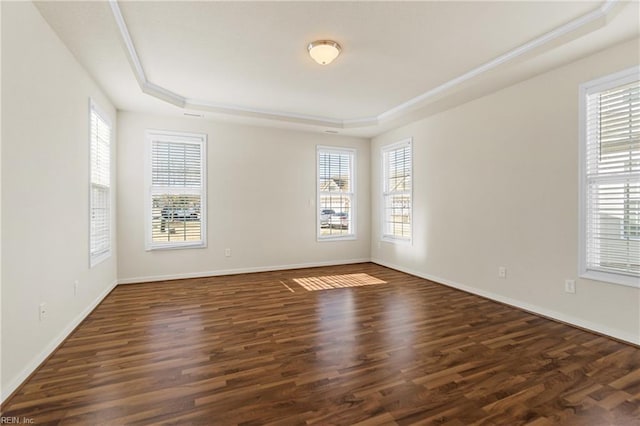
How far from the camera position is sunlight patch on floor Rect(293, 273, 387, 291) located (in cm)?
460

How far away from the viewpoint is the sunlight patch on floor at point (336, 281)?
460cm

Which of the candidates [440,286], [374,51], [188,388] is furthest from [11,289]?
[440,286]

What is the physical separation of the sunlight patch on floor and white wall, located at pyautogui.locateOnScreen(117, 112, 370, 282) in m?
0.97

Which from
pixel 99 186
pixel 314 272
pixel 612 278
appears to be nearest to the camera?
pixel 612 278

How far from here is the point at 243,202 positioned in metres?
5.48

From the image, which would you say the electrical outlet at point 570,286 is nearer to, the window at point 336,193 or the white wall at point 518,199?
the white wall at point 518,199

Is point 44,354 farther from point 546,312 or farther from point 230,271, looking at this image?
point 546,312

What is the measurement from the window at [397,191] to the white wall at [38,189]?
4576mm

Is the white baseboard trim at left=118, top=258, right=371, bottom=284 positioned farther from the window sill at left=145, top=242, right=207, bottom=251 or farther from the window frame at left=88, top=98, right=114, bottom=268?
the window frame at left=88, top=98, right=114, bottom=268

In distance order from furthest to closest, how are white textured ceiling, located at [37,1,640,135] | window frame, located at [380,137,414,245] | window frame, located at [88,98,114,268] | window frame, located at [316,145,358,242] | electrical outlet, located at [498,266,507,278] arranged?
1. window frame, located at [316,145,358,242]
2. window frame, located at [380,137,414,245]
3. electrical outlet, located at [498,266,507,278]
4. window frame, located at [88,98,114,268]
5. white textured ceiling, located at [37,1,640,135]

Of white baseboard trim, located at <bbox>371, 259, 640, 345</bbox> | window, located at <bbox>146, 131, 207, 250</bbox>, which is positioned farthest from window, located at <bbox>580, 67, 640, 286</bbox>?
window, located at <bbox>146, 131, 207, 250</bbox>

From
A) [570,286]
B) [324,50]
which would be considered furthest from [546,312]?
[324,50]

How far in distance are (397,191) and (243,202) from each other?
279 centimetres

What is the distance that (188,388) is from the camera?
6.52 ft
